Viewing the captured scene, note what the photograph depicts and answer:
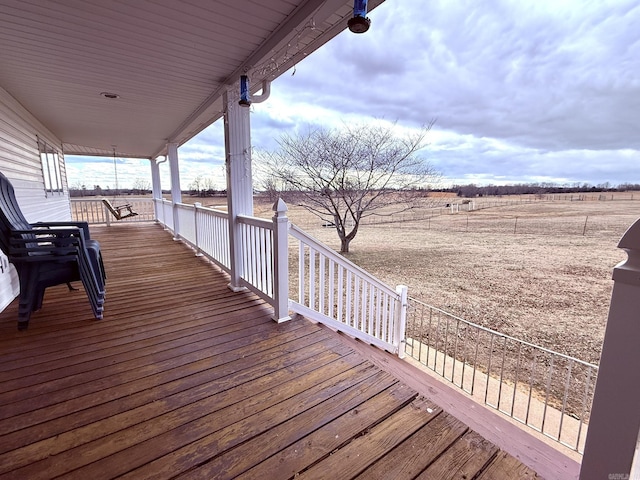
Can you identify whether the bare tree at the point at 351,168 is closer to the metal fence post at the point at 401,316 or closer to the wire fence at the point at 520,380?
the wire fence at the point at 520,380

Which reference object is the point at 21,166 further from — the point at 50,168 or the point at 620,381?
the point at 620,381

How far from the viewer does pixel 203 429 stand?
1.40 metres

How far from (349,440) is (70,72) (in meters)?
4.04

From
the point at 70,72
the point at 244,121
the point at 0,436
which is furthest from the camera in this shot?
the point at 244,121

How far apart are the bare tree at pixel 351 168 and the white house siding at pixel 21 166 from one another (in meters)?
4.87

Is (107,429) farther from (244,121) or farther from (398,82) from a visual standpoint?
(398,82)

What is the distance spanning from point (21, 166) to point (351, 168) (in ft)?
22.8

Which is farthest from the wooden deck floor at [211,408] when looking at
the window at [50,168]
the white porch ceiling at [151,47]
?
the window at [50,168]

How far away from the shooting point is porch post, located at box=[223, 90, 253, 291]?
10.2 ft

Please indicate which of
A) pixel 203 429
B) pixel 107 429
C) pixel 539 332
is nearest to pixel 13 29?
Answer: pixel 107 429

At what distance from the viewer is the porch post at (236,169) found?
3.10 m

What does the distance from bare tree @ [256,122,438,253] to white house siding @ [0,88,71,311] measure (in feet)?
16.0

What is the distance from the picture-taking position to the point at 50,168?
218 inches

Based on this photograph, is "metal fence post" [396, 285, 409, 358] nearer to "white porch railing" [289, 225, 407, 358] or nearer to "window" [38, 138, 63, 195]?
"white porch railing" [289, 225, 407, 358]
